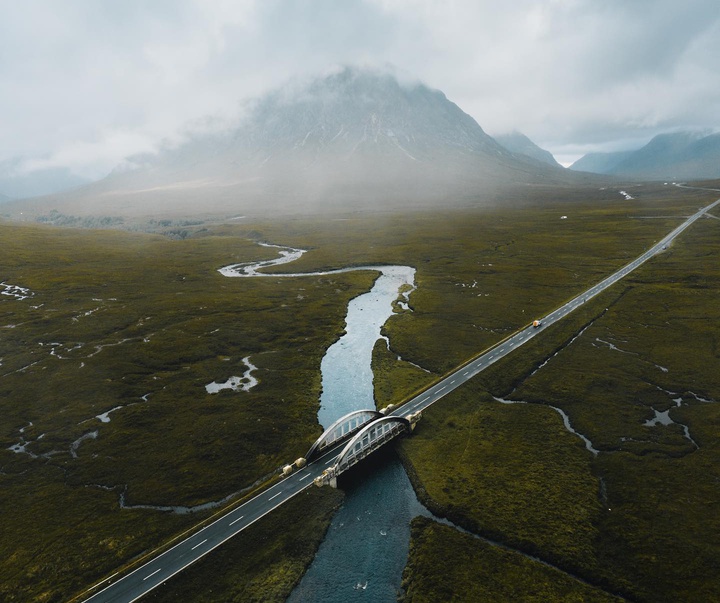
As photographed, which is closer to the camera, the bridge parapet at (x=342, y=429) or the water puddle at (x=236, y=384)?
the bridge parapet at (x=342, y=429)

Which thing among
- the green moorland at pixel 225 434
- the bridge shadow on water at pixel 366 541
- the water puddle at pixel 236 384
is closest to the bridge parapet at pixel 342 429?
the green moorland at pixel 225 434

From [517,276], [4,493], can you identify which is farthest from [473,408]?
[517,276]

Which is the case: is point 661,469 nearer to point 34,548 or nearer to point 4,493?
point 34,548

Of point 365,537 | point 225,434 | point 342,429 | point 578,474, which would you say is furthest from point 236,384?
point 578,474

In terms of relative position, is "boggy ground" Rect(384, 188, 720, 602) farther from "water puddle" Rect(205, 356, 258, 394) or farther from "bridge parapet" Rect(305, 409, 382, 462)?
"water puddle" Rect(205, 356, 258, 394)

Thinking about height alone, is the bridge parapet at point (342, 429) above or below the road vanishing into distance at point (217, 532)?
above

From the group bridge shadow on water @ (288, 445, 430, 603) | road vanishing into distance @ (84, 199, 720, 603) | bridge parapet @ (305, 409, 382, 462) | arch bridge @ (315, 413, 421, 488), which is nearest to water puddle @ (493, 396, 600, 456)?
road vanishing into distance @ (84, 199, 720, 603)

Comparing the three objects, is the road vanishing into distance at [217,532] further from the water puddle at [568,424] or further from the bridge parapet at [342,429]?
the water puddle at [568,424]
